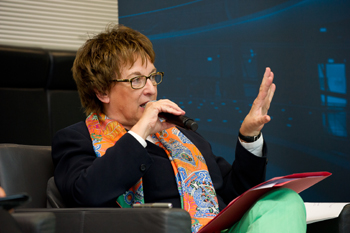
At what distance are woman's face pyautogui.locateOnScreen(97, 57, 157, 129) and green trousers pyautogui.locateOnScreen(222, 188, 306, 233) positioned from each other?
62 cm

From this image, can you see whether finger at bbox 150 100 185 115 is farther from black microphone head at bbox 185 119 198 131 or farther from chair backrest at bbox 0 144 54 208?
chair backrest at bbox 0 144 54 208

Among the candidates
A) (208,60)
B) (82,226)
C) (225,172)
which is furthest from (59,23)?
(82,226)

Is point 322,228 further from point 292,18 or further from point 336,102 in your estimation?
point 292,18

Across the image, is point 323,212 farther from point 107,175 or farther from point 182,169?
point 107,175

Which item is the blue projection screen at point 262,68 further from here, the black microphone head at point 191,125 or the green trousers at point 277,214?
the green trousers at point 277,214

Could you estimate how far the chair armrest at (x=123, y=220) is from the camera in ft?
2.97

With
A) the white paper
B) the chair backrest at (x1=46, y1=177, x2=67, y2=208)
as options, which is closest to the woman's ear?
the chair backrest at (x1=46, y1=177, x2=67, y2=208)

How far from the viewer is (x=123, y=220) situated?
96cm

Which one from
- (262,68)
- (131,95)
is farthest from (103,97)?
(262,68)

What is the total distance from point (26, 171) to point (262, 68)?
2352mm

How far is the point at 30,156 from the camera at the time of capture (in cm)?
139

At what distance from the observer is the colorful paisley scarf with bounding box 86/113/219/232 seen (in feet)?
4.30

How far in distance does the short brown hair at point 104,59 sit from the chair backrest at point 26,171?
12.1 inches

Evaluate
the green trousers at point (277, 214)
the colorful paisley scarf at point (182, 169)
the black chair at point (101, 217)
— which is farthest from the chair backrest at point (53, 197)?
the green trousers at point (277, 214)
